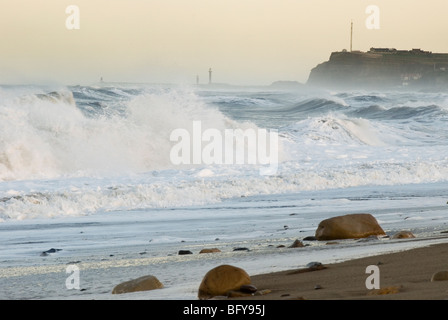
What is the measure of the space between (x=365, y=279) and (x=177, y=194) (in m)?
7.21

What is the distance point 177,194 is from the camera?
11.8 metres

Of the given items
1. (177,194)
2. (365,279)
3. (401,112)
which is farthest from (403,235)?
(401,112)

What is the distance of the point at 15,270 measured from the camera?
6.31 meters

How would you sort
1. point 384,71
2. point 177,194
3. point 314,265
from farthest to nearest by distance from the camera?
point 384,71 < point 177,194 < point 314,265

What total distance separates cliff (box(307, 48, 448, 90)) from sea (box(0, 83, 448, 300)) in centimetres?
9368

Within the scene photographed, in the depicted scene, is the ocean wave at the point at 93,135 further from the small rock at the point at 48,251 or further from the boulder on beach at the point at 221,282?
the boulder on beach at the point at 221,282

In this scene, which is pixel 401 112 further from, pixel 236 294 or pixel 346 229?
pixel 236 294

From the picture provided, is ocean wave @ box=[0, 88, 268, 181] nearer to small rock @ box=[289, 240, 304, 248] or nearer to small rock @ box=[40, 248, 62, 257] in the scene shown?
small rock @ box=[40, 248, 62, 257]

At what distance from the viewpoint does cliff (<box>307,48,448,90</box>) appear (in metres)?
118

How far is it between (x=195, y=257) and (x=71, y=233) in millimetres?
2507
